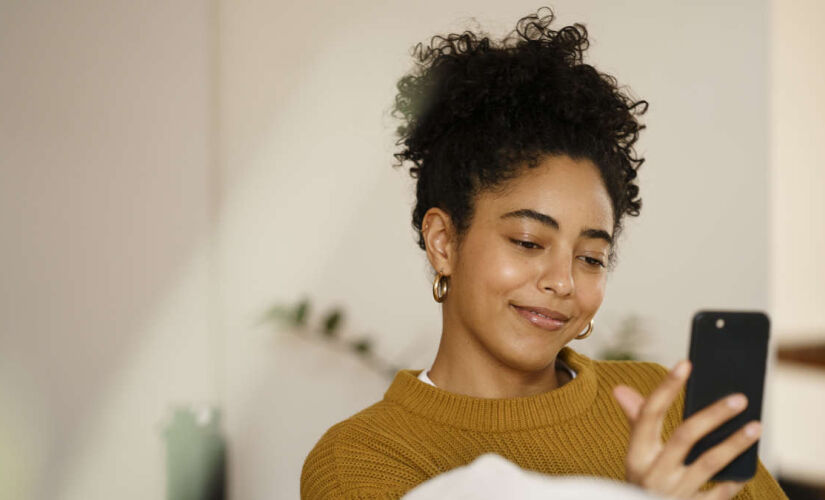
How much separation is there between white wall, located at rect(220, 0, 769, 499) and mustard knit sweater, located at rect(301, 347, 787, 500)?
145cm

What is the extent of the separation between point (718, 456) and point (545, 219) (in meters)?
0.46

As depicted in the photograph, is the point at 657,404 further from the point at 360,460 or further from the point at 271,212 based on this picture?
the point at 271,212

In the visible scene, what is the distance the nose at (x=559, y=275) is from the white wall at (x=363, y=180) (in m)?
1.53

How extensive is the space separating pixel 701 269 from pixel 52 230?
7.11ft

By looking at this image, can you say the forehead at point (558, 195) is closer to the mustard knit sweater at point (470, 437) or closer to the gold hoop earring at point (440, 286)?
the gold hoop earring at point (440, 286)

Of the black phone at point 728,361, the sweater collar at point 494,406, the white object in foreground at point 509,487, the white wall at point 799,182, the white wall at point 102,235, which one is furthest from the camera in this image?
the white wall at point 799,182

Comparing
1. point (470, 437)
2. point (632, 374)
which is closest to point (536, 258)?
point (470, 437)

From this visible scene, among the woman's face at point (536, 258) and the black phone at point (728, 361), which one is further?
the woman's face at point (536, 258)

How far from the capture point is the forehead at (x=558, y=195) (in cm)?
110

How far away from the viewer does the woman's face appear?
1090mm

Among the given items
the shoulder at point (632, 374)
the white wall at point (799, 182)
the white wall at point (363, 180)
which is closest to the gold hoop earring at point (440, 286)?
the shoulder at point (632, 374)

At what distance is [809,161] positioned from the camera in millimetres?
2867

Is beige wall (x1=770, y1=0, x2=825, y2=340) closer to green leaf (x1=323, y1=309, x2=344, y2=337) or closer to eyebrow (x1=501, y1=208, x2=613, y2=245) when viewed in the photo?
green leaf (x1=323, y1=309, x2=344, y2=337)

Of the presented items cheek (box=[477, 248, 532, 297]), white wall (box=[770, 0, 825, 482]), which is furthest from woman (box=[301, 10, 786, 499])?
white wall (box=[770, 0, 825, 482])
